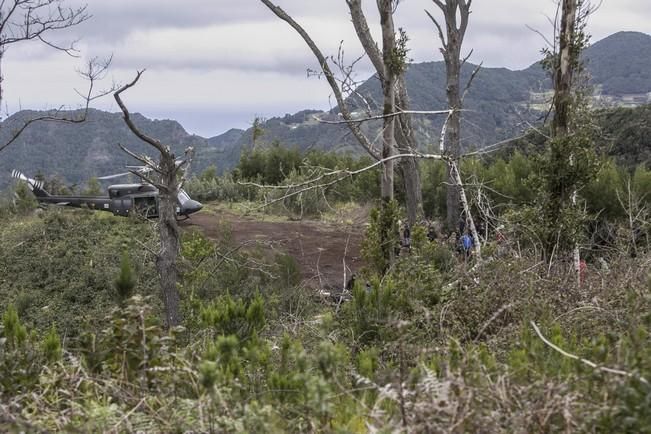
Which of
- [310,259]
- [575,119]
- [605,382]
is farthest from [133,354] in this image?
[310,259]

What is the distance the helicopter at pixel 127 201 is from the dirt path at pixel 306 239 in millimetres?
517

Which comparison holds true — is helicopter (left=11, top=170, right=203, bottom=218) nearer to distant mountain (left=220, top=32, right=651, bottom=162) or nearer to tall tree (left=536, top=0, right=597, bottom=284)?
tall tree (left=536, top=0, right=597, bottom=284)

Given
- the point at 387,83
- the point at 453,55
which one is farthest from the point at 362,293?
the point at 453,55

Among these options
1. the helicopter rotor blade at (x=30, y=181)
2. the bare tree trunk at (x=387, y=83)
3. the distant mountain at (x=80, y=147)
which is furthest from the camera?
the distant mountain at (x=80, y=147)

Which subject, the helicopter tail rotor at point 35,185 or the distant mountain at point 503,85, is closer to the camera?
the helicopter tail rotor at point 35,185

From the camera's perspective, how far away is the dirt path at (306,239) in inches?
578

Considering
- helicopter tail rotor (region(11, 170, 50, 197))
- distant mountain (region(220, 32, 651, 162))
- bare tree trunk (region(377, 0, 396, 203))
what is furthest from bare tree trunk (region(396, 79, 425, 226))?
distant mountain (region(220, 32, 651, 162))

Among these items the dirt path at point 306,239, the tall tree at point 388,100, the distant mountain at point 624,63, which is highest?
the distant mountain at point 624,63

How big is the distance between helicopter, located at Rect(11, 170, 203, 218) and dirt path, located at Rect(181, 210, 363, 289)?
0.52 meters

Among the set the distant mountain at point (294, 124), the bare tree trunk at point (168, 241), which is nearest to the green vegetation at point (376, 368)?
the bare tree trunk at point (168, 241)

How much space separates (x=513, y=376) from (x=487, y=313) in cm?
255

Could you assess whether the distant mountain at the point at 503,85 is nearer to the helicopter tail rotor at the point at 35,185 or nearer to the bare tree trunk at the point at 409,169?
the helicopter tail rotor at the point at 35,185

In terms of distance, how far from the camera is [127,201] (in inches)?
762

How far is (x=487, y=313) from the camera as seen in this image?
5.40m
